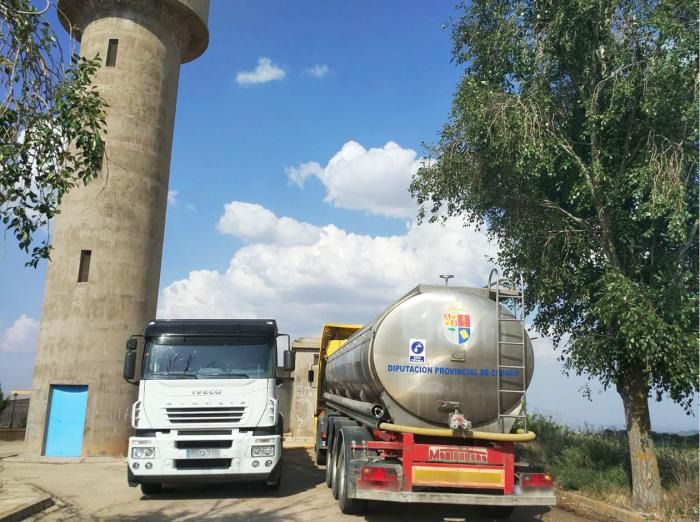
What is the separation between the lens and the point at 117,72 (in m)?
19.0

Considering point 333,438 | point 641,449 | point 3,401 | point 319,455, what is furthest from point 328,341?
point 3,401

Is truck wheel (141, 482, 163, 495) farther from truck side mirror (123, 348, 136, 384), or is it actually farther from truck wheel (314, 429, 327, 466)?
truck wheel (314, 429, 327, 466)

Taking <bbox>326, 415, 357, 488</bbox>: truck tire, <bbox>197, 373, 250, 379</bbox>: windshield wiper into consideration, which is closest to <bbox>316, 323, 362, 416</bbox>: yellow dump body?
<bbox>326, 415, 357, 488</bbox>: truck tire

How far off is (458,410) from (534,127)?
5.90 meters

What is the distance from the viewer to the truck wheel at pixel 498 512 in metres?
9.13

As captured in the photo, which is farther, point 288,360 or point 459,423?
point 288,360

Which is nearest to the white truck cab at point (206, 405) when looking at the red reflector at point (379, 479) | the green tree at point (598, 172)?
the red reflector at point (379, 479)

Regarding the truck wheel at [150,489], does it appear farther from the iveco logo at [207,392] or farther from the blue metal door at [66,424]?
the blue metal door at [66,424]

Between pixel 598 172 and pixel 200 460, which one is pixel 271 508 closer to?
pixel 200 460

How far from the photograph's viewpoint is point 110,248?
18141 mm

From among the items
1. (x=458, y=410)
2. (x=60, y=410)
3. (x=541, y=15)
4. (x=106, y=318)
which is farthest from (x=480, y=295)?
(x=60, y=410)

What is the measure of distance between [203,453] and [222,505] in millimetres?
957

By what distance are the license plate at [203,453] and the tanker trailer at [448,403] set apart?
2688 millimetres

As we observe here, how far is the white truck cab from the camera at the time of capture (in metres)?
9.89
